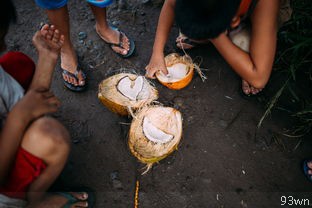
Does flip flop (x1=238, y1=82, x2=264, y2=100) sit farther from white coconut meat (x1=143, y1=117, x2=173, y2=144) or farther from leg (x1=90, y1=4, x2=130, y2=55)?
leg (x1=90, y1=4, x2=130, y2=55)

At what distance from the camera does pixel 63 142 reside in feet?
4.70

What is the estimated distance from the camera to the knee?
134 centimetres

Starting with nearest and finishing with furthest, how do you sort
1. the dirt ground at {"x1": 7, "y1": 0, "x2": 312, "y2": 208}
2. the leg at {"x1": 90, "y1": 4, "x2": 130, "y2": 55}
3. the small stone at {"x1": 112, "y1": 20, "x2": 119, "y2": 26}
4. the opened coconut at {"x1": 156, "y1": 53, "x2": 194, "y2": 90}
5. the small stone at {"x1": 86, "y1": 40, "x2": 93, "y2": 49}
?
1. the dirt ground at {"x1": 7, "y1": 0, "x2": 312, "y2": 208}
2. the opened coconut at {"x1": 156, "y1": 53, "x2": 194, "y2": 90}
3. the leg at {"x1": 90, "y1": 4, "x2": 130, "y2": 55}
4. the small stone at {"x1": 86, "y1": 40, "x2": 93, "y2": 49}
5. the small stone at {"x1": 112, "y1": 20, "x2": 119, "y2": 26}

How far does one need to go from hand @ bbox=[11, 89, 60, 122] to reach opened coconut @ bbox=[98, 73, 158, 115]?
43 cm

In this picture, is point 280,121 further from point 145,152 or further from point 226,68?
point 145,152

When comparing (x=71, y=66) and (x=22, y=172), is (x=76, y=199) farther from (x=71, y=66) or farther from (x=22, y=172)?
(x=71, y=66)

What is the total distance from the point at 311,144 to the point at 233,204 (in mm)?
686

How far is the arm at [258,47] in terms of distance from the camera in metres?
1.51

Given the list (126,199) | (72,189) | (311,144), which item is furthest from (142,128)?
(311,144)

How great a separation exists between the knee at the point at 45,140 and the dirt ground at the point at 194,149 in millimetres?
489

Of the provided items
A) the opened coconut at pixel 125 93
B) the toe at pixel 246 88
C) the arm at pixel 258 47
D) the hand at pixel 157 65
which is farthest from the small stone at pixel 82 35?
the toe at pixel 246 88

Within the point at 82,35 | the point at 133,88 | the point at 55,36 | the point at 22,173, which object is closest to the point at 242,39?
the point at 133,88

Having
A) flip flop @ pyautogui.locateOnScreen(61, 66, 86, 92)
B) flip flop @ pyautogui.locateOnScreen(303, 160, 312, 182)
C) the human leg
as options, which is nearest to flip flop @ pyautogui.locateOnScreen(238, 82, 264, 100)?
flip flop @ pyautogui.locateOnScreen(303, 160, 312, 182)

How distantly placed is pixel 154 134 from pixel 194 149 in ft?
1.10
